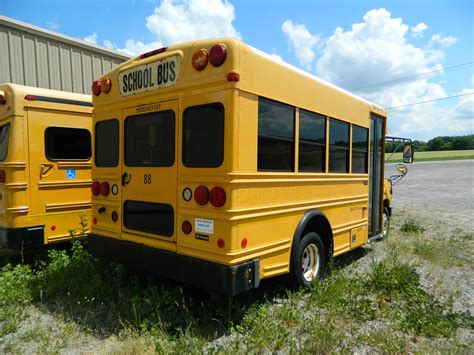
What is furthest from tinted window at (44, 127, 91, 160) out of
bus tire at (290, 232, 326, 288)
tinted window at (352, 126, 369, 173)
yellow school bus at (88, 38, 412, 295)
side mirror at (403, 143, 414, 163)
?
side mirror at (403, 143, 414, 163)

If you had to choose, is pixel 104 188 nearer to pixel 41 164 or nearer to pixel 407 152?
pixel 41 164

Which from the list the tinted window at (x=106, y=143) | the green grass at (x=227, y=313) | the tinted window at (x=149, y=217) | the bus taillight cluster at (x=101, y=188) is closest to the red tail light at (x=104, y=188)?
the bus taillight cluster at (x=101, y=188)

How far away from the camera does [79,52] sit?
8.95 meters

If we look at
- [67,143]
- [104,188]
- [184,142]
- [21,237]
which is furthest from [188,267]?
[67,143]

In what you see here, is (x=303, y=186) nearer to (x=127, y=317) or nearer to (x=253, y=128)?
(x=253, y=128)

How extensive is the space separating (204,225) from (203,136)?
2.74ft

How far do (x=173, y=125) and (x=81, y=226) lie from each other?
9.51 feet

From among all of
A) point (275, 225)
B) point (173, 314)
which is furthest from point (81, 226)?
point (275, 225)

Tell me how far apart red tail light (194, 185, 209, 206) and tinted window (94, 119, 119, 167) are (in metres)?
1.39

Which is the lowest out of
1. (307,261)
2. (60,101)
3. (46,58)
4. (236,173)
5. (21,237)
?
(307,261)

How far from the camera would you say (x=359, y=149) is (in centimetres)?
540

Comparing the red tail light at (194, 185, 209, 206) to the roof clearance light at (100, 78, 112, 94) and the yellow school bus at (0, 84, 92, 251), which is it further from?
the yellow school bus at (0, 84, 92, 251)

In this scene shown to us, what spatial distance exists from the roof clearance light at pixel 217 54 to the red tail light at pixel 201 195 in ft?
3.70

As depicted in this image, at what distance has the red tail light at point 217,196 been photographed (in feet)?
10.2
